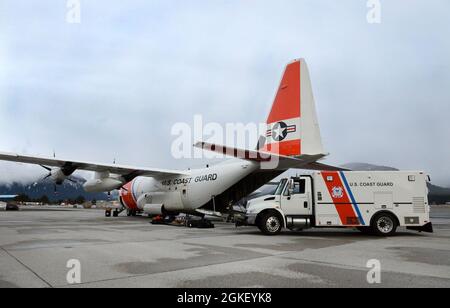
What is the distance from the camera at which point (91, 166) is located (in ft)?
77.9

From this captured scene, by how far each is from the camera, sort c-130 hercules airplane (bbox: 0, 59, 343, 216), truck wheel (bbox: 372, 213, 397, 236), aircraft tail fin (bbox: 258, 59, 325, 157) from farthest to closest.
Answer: c-130 hercules airplane (bbox: 0, 59, 343, 216) → aircraft tail fin (bbox: 258, 59, 325, 157) → truck wheel (bbox: 372, 213, 397, 236)

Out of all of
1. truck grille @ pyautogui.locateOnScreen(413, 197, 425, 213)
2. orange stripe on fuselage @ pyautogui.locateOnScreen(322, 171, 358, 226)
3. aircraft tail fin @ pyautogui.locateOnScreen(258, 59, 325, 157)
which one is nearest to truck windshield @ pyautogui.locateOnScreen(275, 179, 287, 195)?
aircraft tail fin @ pyautogui.locateOnScreen(258, 59, 325, 157)

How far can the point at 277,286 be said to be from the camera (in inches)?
225

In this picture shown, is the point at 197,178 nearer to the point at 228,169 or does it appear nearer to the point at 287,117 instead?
the point at 228,169

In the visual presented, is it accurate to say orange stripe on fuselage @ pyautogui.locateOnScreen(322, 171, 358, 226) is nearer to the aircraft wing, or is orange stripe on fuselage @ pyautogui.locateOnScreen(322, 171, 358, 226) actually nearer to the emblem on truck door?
the emblem on truck door

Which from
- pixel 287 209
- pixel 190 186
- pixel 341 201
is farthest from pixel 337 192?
pixel 190 186

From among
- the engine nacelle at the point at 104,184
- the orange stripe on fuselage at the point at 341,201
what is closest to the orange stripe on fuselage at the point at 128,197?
the engine nacelle at the point at 104,184

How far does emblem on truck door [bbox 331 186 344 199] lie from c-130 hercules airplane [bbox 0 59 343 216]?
1782 millimetres

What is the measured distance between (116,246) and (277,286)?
634 cm

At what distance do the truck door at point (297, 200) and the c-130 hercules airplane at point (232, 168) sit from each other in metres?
1.70

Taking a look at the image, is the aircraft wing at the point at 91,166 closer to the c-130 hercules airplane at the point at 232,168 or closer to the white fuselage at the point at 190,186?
the c-130 hercules airplane at the point at 232,168

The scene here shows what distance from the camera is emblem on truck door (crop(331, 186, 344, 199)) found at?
14266 millimetres

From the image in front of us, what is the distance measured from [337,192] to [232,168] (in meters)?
6.87
